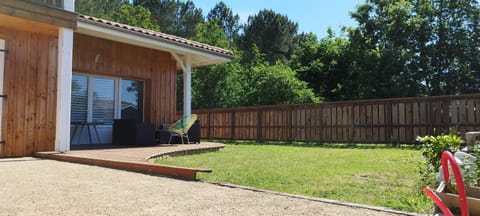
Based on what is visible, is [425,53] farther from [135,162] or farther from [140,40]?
[135,162]

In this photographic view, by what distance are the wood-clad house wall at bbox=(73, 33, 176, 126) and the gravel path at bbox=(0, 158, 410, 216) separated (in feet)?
14.7

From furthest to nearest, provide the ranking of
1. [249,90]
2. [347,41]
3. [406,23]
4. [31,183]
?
[347,41]
[406,23]
[249,90]
[31,183]

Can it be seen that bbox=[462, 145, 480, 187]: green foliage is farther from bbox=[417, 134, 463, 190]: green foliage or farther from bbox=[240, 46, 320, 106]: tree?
bbox=[240, 46, 320, 106]: tree

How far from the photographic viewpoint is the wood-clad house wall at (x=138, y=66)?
28.3 ft

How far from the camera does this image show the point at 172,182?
4.25m

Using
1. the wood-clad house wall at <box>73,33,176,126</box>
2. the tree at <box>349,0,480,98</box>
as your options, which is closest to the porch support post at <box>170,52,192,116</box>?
the wood-clad house wall at <box>73,33,176,126</box>

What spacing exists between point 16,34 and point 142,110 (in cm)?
374

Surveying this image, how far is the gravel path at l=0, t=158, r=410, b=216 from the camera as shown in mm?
2980

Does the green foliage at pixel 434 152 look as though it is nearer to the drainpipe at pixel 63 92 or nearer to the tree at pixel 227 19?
the drainpipe at pixel 63 92

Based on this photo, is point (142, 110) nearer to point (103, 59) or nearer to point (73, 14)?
point (103, 59)

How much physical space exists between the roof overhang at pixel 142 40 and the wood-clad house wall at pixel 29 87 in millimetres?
734

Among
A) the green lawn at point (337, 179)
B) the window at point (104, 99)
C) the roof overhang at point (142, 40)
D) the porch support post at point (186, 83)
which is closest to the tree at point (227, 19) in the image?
the roof overhang at point (142, 40)

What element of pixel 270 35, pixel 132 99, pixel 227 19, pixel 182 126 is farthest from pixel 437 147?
pixel 227 19

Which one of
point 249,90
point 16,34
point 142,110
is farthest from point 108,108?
point 249,90
